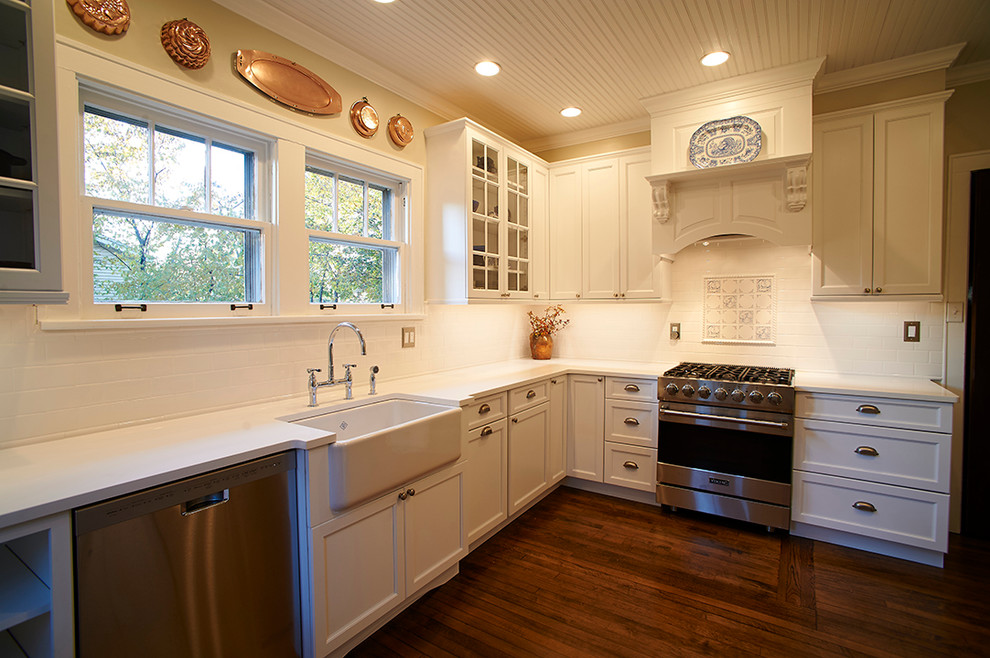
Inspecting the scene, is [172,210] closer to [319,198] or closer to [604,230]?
[319,198]

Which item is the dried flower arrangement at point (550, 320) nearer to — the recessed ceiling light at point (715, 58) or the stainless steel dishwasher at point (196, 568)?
the recessed ceiling light at point (715, 58)

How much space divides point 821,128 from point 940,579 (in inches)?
102

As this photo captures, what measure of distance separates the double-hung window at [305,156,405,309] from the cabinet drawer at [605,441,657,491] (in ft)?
6.04

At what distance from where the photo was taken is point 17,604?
1123 mm

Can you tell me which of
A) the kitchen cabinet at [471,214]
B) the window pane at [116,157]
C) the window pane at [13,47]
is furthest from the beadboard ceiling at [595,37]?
the window pane at [13,47]

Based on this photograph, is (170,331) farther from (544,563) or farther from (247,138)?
(544,563)

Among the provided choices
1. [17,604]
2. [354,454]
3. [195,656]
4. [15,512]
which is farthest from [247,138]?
[195,656]

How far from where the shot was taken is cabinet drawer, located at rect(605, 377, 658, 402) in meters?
3.22

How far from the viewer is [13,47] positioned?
128cm

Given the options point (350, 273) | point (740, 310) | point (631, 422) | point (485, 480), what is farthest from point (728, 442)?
point (350, 273)

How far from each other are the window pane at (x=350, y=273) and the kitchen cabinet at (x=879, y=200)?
2694 mm

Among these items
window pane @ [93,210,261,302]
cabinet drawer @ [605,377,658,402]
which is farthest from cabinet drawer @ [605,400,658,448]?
window pane @ [93,210,261,302]

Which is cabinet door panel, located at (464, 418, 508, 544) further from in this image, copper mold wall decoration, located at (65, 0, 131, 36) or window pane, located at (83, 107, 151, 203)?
copper mold wall decoration, located at (65, 0, 131, 36)

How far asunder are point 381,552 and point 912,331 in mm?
3332
